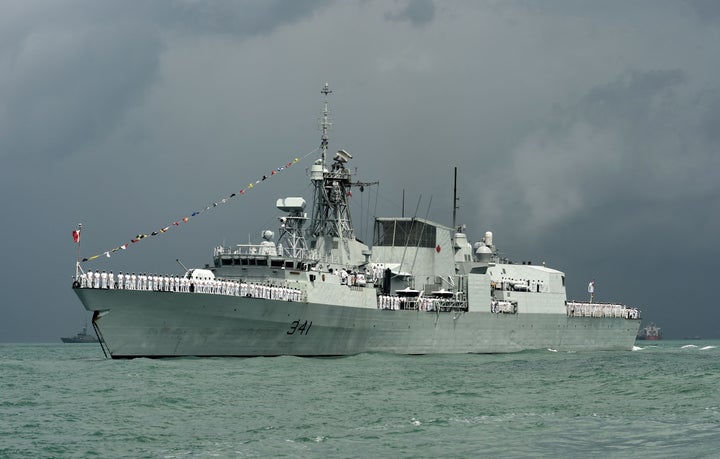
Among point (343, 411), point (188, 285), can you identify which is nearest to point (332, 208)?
point (188, 285)

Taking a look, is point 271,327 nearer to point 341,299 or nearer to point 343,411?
point 341,299

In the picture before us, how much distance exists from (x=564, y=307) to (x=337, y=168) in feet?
65.4

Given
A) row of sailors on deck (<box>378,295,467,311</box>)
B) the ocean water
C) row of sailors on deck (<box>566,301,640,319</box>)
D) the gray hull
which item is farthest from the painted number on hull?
row of sailors on deck (<box>566,301,640,319</box>)

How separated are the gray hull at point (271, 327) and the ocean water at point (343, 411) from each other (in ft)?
4.42

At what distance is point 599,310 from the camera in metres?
74.9

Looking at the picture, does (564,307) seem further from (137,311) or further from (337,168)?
(137,311)

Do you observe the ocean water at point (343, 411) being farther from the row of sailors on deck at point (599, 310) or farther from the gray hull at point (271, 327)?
the row of sailors on deck at point (599, 310)

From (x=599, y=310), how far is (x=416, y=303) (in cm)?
2388

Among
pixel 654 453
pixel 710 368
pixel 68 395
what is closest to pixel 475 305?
pixel 710 368

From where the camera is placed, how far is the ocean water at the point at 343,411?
879 inches

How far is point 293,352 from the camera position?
156 ft

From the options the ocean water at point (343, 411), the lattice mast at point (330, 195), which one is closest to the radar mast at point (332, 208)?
the lattice mast at point (330, 195)

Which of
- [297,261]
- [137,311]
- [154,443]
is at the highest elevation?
[297,261]

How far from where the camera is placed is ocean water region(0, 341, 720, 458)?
2233 centimetres
